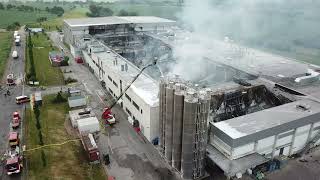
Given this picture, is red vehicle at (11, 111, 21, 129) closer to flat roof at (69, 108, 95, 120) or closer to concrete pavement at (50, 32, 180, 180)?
flat roof at (69, 108, 95, 120)

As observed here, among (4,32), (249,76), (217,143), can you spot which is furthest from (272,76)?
(4,32)

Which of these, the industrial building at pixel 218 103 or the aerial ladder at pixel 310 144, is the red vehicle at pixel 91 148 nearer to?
the industrial building at pixel 218 103

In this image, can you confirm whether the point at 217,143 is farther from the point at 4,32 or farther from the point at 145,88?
the point at 4,32

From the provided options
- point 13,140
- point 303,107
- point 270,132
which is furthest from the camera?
point 303,107

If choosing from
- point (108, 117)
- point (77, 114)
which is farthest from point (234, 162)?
point (77, 114)

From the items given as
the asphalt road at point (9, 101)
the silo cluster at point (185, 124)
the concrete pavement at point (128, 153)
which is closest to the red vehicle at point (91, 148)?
the concrete pavement at point (128, 153)

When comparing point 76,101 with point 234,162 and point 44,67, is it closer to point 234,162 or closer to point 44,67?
point 44,67

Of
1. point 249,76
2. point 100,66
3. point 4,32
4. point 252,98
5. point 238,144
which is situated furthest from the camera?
point 4,32

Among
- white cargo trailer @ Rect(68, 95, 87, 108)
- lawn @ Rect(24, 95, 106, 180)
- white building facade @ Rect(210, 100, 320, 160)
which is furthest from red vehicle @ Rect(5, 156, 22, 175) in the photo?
white building facade @ Rect(210, 100, 320, 160)
